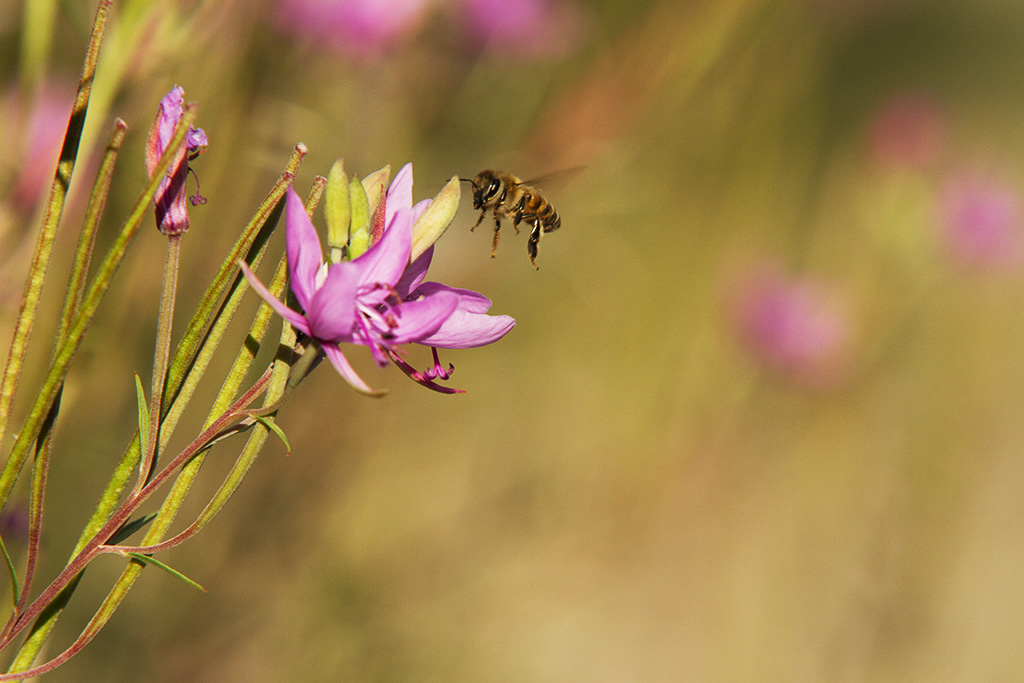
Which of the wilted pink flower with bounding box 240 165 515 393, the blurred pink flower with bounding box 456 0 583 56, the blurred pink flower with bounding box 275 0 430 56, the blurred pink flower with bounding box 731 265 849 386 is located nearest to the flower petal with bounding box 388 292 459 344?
the wilted pink flower with bounding box 240 165 515 393

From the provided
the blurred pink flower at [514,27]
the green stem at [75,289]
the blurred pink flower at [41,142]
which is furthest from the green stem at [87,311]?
the blurred pink flower at [514,27]

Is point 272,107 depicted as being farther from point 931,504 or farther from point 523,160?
point 931,504

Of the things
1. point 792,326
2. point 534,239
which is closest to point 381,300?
point 534,239

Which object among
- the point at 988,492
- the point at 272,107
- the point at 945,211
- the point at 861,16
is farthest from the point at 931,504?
the point at 272,107

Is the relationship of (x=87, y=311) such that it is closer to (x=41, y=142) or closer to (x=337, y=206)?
(x=337, y=206)

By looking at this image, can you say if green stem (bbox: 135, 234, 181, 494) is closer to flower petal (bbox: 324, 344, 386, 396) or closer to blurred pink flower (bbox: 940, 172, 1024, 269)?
flower petal (bbox: 324, 344, 386, 396)

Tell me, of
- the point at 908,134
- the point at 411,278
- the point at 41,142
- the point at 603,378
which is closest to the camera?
the point at 411,278
